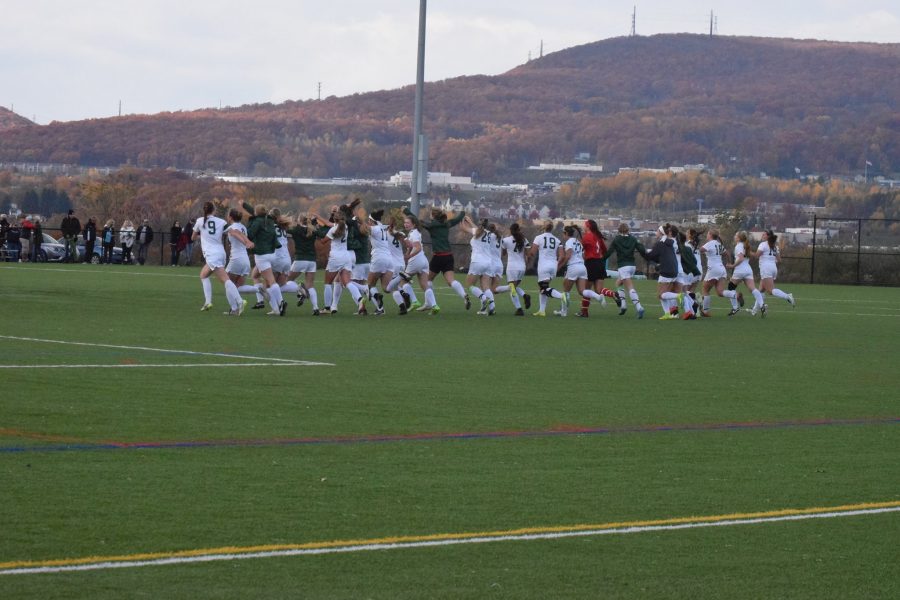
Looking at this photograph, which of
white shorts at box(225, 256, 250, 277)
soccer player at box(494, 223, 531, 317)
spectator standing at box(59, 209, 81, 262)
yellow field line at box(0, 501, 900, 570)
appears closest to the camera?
yellow field line at box(0, 501, 900, 570)

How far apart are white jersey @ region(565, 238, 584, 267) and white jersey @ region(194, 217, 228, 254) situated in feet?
23.1

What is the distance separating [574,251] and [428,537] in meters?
22.0

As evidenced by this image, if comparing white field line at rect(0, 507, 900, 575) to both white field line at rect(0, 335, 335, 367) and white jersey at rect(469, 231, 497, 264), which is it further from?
white jersey at rect(469, 231, 497, 264)

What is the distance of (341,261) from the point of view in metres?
27.5

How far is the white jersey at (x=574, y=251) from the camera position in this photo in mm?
29938

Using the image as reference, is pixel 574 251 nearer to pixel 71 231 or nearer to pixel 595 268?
pixel 595 268

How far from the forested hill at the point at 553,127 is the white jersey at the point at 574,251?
116068 millimetres

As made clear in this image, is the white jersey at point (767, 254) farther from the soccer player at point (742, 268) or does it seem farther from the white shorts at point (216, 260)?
the white shorts at point (216, 260)

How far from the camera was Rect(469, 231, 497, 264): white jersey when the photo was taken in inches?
1169

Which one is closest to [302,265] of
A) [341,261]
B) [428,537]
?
[341,261]

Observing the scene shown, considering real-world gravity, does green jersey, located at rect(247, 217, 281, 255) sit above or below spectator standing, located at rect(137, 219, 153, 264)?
above

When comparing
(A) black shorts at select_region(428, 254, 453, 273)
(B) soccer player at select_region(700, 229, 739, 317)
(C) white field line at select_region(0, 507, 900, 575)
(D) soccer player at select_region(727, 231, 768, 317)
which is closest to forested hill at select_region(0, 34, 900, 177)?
(D) soccer player at select_region(727, 231, 768, 317)

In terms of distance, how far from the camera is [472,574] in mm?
7508

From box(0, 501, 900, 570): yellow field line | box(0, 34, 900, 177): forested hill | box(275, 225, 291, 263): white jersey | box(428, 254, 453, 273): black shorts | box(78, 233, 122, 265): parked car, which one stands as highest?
box(0, 34, 900, 177): forested hill
